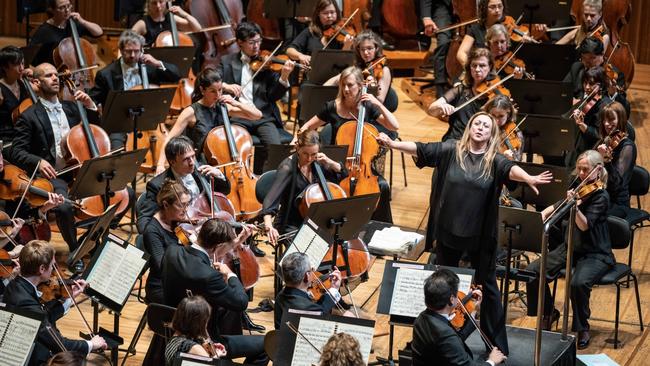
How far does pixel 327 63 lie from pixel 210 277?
11.1 ft

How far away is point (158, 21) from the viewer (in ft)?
29.0

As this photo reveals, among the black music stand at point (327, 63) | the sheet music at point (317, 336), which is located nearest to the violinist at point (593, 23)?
the black music stand at point (327, 63)

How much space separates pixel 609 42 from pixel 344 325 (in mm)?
5215

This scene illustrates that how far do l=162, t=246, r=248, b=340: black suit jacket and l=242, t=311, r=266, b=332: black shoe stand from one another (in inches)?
36.9

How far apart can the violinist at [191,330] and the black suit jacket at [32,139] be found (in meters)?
2.56

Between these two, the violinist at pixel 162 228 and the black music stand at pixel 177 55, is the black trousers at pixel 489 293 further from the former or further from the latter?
the black music stand at pixel 177 55

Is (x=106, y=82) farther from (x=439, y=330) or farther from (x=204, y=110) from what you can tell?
(x=439, y=330)

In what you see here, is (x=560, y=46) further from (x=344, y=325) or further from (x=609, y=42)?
(x=344, y=325)

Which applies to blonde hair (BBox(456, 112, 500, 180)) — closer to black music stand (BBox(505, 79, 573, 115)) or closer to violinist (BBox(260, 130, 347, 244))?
violinist (BBox(260, 130, 347, 244))

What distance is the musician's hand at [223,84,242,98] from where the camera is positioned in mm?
7579

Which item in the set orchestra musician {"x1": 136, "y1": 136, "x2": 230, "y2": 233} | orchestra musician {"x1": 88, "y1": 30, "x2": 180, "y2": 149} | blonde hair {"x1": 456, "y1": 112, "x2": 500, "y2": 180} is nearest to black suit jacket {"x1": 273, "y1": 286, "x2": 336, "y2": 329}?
blonde hair {"x1": 456, "y1": 112, "x2": 500, "y2": 180}

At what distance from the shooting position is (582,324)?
6227 mm

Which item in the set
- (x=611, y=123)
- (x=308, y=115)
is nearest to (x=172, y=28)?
(x=308, y=115)

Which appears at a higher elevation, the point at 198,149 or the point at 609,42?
the point at 609,42
